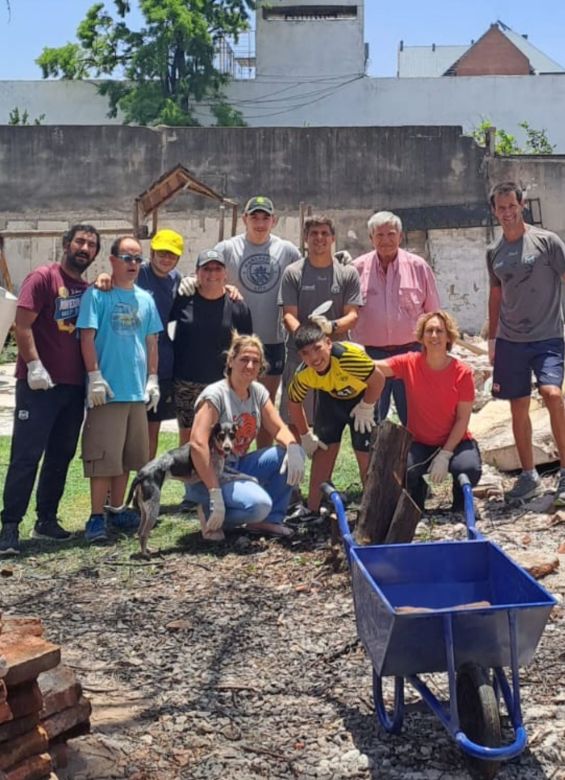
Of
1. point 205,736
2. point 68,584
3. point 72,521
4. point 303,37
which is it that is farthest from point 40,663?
point 303,37

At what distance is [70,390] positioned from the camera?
653cm

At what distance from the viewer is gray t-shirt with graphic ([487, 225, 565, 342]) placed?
22.1ft

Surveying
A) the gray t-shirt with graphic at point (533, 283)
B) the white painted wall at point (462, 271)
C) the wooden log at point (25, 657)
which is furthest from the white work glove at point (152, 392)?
the white painted wall at point (462, 271)

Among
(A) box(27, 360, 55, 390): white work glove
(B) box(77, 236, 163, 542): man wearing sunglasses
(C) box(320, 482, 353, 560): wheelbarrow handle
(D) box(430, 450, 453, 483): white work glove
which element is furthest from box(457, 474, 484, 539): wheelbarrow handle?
(A) box(27, 360, 55, 390): white work glove

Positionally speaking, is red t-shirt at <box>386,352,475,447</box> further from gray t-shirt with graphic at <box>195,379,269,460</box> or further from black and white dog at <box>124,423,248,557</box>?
black and white dog at <box>124,423,248,557</box>

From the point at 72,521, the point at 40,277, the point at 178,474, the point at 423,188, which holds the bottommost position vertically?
the point at 72,521

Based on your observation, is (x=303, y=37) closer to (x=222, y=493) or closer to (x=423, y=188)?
(x=423, y=188)

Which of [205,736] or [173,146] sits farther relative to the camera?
[173,146]

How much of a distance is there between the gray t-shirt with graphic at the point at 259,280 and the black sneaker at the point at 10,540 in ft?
6.93

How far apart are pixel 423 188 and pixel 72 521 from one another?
54.0 feet

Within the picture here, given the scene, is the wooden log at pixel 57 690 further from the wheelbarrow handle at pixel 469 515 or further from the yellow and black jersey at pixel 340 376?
the yellow and black jersey at pixel 340 376

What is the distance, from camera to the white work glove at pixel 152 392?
674 cm

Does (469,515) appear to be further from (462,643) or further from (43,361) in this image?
(43,361)

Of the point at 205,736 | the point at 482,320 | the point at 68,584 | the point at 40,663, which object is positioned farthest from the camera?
the point at 482,320
